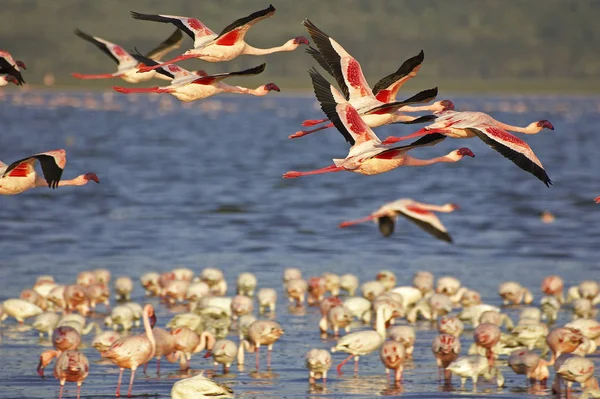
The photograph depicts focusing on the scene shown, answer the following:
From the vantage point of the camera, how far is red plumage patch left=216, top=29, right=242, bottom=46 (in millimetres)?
11594

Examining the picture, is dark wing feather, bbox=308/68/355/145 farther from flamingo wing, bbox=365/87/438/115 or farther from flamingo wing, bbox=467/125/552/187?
flamingo wing, bbox=467/125/552/187

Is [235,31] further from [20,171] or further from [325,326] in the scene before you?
[325,326]

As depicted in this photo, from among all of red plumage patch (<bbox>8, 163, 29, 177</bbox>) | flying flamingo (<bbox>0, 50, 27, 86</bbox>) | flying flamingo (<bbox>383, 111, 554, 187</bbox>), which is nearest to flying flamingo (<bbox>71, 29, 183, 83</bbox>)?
flying flamingo (<bbox>0, 50, 27, 86</bbox>)

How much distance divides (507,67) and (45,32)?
58.6 metres

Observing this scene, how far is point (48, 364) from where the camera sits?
13.8 m

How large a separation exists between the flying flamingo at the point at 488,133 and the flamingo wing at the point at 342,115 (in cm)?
50

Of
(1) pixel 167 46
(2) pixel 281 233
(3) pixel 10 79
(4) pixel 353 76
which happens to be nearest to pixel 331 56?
(4) pixel 353 76

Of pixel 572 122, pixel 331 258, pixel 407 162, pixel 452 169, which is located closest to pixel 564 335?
pixel 407 162

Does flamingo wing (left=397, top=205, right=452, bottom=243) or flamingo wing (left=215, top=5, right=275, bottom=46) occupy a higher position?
flamingo wing (left=215, top=5, right=275, bottom=46)

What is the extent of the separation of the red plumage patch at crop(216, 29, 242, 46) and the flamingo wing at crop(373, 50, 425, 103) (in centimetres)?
135

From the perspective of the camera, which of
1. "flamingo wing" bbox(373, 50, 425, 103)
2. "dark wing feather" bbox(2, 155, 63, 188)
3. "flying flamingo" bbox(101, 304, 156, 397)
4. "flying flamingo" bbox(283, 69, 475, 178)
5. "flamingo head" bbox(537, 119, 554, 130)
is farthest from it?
"flying flamingo" bbox(101, 304, 156, 397)

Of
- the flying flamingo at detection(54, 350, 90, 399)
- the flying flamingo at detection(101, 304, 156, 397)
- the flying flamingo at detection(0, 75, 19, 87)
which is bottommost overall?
the flying flamingo at detection(54, 350, 90, 399)

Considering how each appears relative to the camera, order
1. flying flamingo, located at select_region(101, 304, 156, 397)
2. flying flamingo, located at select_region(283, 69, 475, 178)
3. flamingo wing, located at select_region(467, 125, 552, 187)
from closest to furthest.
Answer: flamingo wing, located at select_region(467, 125, 552, 187) < flying flamingo, located at select_region(283, 69, 475, 178) < flying flamingo, located at select_region(101, 304, 156, 397)

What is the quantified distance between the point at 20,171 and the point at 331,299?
18.5ft
